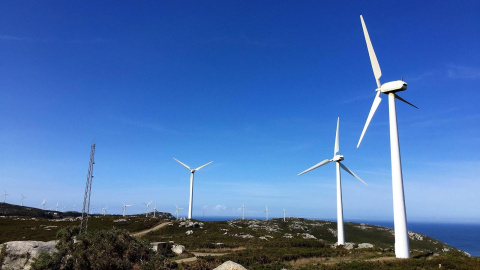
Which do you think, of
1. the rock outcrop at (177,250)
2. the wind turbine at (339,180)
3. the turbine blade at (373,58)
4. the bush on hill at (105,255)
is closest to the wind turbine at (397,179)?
the turbine blade at (373,58)

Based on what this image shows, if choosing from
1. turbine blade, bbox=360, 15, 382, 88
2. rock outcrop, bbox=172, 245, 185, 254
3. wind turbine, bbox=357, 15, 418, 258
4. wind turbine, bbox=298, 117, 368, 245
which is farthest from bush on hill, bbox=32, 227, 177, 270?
wind turbine, bbox=298, 117, 368, 245

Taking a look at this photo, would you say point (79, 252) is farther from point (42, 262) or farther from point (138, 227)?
point (138, 227)

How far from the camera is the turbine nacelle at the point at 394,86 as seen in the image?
1564 inches

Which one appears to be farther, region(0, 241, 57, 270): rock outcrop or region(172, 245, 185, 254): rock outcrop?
region(172, 245, 185, 254): rock outcrop

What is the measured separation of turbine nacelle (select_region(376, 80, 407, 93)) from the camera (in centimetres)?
3972

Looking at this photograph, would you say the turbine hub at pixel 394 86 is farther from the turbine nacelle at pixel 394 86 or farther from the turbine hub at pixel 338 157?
the turbine hub at pixel 338 157

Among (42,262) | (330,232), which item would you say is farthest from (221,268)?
(330,232)

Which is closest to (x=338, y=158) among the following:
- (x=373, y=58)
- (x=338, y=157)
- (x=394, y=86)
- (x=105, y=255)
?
(x=338, y=157)

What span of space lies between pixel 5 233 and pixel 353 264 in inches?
3107

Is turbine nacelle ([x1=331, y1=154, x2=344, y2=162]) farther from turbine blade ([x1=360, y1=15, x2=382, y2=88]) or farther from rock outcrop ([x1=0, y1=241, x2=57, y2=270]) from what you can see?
rock outcrop ([x1=0, y1=241, x2=57, y2=270])

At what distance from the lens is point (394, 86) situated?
40125 millimetres

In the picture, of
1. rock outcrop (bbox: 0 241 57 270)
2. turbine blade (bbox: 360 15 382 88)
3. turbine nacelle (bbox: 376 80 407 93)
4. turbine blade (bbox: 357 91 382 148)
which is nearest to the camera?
rock outcrop (bbox: 0 241 57 270)

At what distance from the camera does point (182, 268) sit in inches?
932

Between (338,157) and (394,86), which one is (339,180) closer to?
(338,157)
